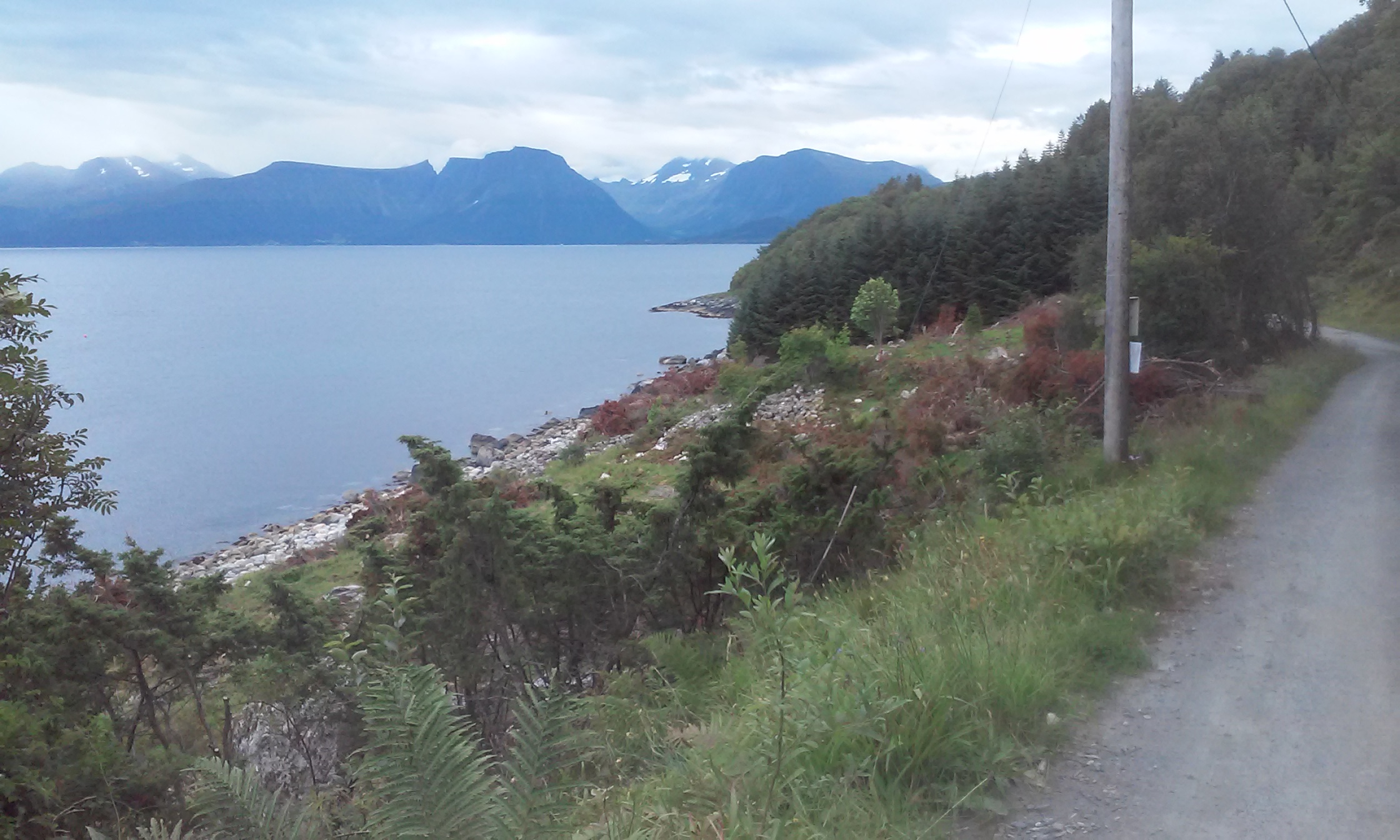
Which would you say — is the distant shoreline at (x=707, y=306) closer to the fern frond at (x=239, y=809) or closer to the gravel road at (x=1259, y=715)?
the gravel road at (x=1259, y=715)

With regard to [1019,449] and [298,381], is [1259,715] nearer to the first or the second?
[1019,449]

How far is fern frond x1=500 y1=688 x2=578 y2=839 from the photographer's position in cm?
339

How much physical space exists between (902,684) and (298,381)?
58.0 metres

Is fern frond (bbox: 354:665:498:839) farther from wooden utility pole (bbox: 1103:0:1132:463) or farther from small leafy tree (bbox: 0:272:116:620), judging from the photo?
wooden utility pole (bbox: 1103:0:1132:463)

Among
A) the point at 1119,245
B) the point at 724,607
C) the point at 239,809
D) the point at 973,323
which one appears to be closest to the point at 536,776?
the point at 239,809

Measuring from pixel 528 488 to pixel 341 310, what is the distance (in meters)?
91.2

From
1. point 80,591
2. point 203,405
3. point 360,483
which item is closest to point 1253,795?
point 80,591

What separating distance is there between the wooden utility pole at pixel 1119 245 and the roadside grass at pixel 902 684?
1939 millimetres

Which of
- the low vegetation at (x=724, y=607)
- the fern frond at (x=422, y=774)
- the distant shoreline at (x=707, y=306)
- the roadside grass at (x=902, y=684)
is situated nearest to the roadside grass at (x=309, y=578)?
the low vegetation at (x=724, y=607)

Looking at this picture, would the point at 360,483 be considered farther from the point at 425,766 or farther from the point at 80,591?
the point at 425,766

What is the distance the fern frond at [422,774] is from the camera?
3.26 metres

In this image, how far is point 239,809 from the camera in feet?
11.4

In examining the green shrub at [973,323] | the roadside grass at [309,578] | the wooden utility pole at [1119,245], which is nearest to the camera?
the wooden utility pole at [1119,245]

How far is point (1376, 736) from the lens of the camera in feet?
14.8
